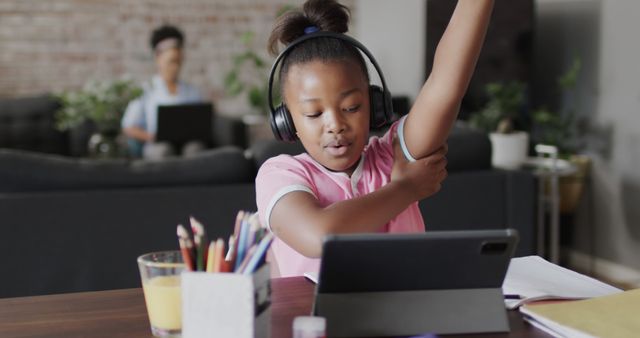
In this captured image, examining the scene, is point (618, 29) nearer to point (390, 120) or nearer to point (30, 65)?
point (390, 120)

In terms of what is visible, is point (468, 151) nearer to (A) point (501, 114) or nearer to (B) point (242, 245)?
(A) point (501, 114)

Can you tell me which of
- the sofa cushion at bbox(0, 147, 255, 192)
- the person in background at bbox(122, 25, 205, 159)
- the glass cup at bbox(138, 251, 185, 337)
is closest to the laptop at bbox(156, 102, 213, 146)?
the person in background at bbox(122, 25, 205, 159)

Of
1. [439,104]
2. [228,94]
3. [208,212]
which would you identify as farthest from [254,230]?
[228,94]

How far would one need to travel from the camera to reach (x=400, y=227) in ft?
3.92

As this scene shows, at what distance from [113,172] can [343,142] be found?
1362 mm

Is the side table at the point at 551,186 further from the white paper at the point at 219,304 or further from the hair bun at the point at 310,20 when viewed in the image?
the white paper at the point at 219,304

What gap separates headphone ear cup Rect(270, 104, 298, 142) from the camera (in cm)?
123

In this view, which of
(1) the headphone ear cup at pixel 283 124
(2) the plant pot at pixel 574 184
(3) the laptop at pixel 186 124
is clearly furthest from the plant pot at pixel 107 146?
(1) the headphone ear cup at pixel 283 124

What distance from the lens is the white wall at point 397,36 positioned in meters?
5.38

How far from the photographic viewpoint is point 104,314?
1.01 m

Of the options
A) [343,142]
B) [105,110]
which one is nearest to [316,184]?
[343,142]

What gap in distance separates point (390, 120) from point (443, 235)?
17.6 inches

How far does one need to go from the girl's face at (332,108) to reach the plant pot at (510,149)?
247 cm

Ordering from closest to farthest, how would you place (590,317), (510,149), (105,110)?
1. (590,317)
2. (510,149)
3. (105,110)
